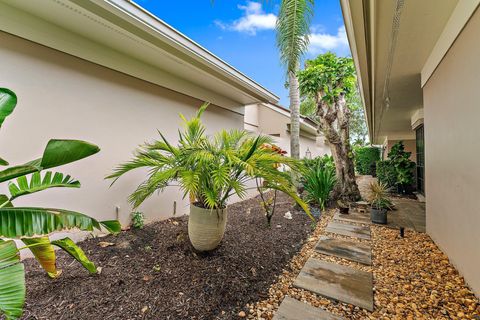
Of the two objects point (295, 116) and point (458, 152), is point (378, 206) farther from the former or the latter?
point (295, 116)

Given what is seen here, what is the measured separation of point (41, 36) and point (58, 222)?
278 centimetres

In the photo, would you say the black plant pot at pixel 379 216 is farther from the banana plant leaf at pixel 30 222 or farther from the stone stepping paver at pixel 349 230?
the banana plant leaf at pixel 30 222

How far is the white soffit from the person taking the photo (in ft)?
8.89

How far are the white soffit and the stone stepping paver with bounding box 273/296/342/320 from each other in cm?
408

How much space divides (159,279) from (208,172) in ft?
4.50

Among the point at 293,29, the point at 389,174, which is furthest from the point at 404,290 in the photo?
the point at 389,174

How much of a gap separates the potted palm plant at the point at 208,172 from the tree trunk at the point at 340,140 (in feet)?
14.2

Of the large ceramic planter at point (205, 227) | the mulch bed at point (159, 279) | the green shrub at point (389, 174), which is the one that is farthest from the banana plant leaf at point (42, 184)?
the green shrub at point (389, 174)

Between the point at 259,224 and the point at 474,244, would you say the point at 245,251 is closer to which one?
the point at 259,224

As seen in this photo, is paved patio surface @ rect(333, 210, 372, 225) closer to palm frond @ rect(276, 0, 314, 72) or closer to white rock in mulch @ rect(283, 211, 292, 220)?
white rock in mulch @ rect(283, 211, 292, 220)

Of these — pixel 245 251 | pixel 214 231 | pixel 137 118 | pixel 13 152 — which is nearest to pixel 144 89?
pixel 137 118

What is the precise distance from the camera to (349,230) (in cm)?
469

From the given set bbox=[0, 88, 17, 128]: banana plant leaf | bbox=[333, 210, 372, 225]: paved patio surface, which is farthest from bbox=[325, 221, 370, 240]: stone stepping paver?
bbox=[0, 88, 17, 128]: banana plant leaf

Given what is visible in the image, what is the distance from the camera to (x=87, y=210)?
3.43 meters
